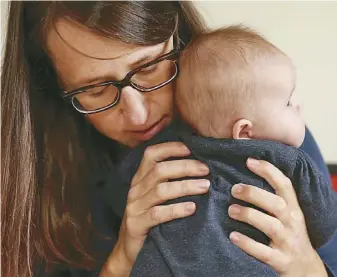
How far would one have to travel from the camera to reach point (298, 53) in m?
1.64

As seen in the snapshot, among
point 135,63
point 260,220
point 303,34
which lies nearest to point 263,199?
point 260,220

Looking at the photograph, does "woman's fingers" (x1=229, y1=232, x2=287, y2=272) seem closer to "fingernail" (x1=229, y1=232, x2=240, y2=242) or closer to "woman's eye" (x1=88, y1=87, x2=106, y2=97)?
"fingernail" (x1=229, y1=232, x2=240, y2=242)

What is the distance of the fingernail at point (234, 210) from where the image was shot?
104 cm

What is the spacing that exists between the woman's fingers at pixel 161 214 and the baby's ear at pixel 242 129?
16 centimetres

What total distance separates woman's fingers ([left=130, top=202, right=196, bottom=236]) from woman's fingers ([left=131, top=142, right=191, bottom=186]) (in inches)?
3.9

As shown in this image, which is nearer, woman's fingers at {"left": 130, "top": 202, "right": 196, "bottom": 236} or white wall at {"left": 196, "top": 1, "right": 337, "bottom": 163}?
woman's fingers at {"left": 130, "top": 202, "right": 196, "bottom": 236}

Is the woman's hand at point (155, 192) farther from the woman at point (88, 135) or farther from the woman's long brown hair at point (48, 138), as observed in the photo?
the woman's long brown hair at point (48, 138)

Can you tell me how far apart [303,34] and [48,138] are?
807 mm

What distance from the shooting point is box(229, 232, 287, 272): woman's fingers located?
103 centimetres

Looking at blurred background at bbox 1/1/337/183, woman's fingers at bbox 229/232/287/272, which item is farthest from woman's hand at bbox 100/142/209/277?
blurred background at bbox 1/1/337/183

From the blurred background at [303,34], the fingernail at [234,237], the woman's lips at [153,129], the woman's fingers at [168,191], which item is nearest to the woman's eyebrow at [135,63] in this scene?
the woman's lips at [153,129]

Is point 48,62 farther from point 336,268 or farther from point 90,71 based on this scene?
point 336,268

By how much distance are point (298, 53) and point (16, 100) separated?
855mm

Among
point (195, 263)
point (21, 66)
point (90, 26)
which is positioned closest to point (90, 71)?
point (90, 26)
